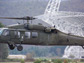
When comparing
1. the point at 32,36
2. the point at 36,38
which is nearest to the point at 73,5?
the point at 36,38

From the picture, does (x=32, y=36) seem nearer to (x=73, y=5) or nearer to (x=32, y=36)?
(x=32, y=36)

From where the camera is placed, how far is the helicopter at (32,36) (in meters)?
22.9

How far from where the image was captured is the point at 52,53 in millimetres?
97250

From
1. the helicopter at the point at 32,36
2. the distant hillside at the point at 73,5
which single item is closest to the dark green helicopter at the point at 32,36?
the helicopter at the point at 32,36

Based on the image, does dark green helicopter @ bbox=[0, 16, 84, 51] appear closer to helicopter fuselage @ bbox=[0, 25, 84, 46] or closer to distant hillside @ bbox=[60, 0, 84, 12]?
helicopter fuselage @ bbox=[0, 25, 84, 46]

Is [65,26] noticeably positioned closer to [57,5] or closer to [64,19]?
[64,19]

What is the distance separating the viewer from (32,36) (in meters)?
23.3

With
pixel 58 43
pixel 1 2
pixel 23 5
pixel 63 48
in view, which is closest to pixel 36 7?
pixel 23 5

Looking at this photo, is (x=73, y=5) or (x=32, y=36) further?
(x=73, y=5)

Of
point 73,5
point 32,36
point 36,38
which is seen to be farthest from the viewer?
point 73,5

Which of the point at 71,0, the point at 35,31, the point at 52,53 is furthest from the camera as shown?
the point at 71,0

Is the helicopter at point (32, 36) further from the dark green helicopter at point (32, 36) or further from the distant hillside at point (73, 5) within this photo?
the distant hillside at point (73, 5)

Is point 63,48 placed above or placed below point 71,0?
below

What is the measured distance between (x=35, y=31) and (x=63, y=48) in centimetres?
8137
